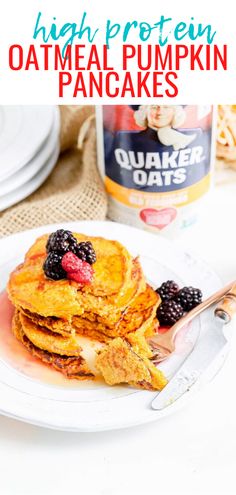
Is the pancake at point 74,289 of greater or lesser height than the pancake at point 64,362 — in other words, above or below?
above

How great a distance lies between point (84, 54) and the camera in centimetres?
274

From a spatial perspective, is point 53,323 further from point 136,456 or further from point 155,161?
point 155,161

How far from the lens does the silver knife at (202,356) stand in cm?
189

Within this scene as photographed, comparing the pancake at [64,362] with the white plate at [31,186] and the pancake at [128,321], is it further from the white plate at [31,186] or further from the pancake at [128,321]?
the white plate at [31,186]

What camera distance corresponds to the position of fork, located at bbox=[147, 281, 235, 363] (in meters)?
2.02

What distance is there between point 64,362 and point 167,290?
0.34 meters

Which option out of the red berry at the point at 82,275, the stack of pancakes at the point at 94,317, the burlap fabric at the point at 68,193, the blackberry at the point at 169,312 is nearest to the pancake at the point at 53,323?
the stack of pancakes at the point at 94,317

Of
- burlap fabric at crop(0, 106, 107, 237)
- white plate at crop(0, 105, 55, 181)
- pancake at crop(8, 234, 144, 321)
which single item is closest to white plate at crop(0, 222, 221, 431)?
pancake at crop(8, 234, 144, 321)

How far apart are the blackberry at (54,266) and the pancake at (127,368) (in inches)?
8.7

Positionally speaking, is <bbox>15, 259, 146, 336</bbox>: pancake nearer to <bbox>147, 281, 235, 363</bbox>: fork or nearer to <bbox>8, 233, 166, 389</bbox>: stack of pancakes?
<bbox>8, 233, 166, 389</bbox>: stack of pancakes

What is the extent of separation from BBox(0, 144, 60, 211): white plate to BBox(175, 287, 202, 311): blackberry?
663mm

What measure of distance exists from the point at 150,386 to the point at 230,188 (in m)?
1.05

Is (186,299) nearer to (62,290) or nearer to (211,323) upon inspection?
(211,323)

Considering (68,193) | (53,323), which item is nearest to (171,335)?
(53,323)
